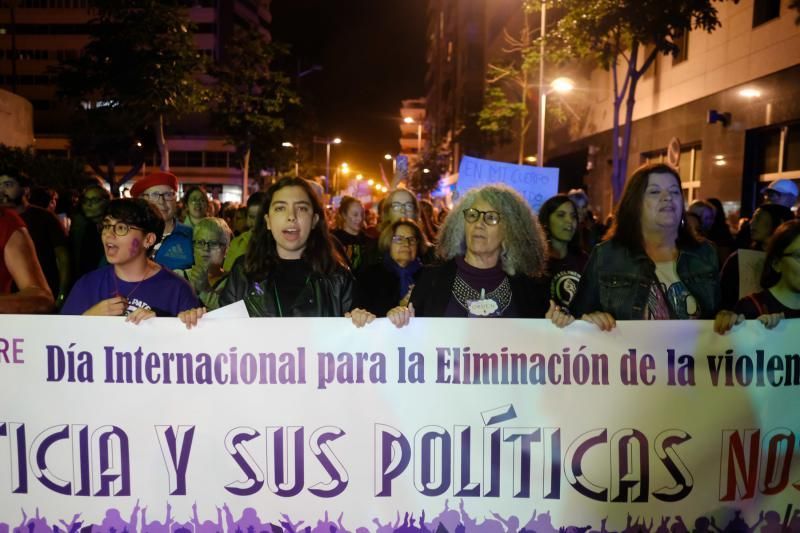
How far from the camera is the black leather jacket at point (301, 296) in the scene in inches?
128

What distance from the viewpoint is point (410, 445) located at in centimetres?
277

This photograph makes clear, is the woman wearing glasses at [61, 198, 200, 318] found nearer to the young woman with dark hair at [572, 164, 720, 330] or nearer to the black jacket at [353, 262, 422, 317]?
the black jacket at [353, 262, 422, 317]

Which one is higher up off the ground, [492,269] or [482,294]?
[492,269]

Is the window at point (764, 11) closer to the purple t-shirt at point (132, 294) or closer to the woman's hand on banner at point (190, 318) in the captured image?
the purple t-shirt at point (132, 294)

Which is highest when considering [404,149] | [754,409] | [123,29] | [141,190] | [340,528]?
[404,149]

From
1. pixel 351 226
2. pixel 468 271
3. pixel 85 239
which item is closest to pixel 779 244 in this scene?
pixel 468 271

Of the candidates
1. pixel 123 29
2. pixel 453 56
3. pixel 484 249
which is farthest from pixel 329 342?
pixel 453 56

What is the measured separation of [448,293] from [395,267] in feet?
6.98

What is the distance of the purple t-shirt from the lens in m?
3.13

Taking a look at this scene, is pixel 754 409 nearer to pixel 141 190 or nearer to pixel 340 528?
pixel 340 528

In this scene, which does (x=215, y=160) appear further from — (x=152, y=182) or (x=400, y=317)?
(x=400, y=317)

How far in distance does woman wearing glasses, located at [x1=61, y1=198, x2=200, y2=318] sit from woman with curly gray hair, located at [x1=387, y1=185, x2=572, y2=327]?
1.16 meters

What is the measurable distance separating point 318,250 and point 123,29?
16554 mm

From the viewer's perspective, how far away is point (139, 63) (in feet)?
56.5
